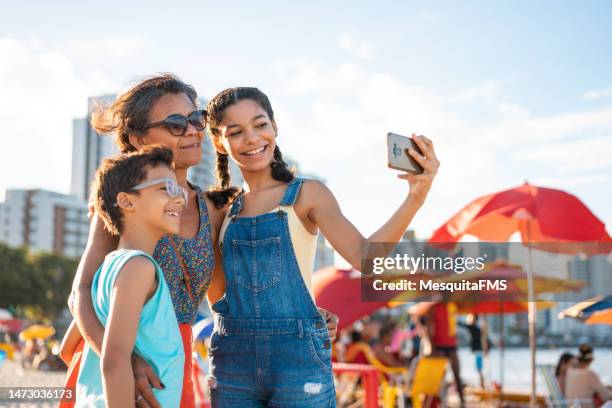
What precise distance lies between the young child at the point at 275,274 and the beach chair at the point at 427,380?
7.27 metres

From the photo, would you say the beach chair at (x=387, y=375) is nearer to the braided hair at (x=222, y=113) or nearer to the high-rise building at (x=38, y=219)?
the braided hair at (x=222, y=113)

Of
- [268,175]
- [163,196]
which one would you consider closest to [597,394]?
[268,175]

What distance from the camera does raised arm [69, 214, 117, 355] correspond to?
215 cm

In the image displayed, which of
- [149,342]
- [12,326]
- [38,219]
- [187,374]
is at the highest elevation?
[38,219]

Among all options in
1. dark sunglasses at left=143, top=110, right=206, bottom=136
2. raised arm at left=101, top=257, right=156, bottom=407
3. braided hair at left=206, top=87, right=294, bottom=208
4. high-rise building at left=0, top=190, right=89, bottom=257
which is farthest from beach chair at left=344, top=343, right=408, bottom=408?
high-rise building at left=0, top=190, right=89, bottom=257

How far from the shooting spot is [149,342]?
6.98 ft

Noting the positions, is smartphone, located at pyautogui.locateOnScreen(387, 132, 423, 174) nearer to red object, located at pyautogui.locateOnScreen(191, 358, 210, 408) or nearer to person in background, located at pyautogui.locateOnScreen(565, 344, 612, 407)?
red object, located at pyautogui.locateOnScreen(191, 358, 210, 408)

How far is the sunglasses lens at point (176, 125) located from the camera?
278cm

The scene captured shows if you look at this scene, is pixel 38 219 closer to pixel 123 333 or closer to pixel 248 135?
pixel 248 135

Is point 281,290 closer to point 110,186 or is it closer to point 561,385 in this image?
point 110,186

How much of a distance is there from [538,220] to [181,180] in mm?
4797

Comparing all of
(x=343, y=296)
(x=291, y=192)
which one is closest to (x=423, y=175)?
(x=291, y=192)

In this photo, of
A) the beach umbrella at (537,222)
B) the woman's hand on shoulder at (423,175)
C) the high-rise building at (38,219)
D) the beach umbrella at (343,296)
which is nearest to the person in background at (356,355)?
the beach umbrella at (343,296)

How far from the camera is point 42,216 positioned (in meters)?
120
